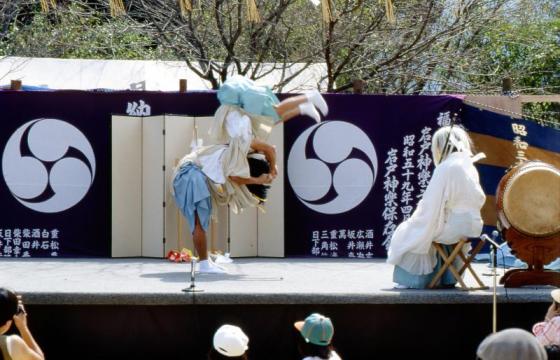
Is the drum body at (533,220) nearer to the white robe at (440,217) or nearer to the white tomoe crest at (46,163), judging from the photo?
the white robe at (440,217)

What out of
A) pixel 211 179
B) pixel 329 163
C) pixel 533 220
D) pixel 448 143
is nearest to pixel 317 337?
pixel 448 143

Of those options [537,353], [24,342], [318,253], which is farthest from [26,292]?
[537,353]

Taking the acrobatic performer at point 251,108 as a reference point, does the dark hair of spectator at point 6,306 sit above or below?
below

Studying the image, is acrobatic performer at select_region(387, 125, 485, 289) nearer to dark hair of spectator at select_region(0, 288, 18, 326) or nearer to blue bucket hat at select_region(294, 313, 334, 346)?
blue bucket hat at select_region(294, 313, 334, 346)

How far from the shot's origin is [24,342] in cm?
549

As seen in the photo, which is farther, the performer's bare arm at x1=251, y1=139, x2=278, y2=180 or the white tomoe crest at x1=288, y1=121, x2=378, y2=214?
the white tomoe crest at x1=288, y1=121, x2=378, y2=214

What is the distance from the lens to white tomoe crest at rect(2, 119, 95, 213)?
10.3 meters

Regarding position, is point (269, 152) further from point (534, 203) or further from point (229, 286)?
point (534, 203)

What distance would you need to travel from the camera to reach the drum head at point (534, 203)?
7.99m

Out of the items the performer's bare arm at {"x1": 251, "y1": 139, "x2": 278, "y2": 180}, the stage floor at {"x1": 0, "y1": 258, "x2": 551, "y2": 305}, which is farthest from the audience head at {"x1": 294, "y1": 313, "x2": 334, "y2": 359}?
the performer's bare arm at {"x1": 251, "y1": 139, "x2": 278, "y2": 180}

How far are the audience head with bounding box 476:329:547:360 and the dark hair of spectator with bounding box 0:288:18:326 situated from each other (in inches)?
99.6

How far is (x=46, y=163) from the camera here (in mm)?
10359

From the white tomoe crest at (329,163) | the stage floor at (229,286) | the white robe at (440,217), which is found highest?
the white tomoe crest at (329,163)

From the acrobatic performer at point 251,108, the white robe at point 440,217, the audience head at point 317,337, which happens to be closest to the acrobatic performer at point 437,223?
the white robe at point 440,217
